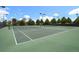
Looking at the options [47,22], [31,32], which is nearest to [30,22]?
[31,32]

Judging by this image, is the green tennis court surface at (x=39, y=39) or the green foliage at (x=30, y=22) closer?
the green tennis court surface at (x=39, y=39)

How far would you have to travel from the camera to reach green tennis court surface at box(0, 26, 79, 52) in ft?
10.5

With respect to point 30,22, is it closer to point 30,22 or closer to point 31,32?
point 30,22

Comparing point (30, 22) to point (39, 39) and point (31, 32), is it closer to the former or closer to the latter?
point (31, 32)

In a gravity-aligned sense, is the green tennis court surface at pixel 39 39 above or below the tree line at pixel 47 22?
below

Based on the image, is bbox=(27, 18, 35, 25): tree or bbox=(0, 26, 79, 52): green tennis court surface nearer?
bbox=(0, 26, 79, 52): green tennis court surface

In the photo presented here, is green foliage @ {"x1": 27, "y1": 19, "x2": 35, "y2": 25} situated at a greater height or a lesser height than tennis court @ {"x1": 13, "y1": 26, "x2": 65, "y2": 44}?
greater

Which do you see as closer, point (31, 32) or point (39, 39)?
point (39, 39)

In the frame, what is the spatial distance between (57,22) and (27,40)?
65 cm

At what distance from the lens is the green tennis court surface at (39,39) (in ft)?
10.5

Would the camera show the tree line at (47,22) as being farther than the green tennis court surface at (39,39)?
Yes

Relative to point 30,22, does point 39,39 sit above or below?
below

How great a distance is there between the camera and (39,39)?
11.0 ft

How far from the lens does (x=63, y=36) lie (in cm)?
342
